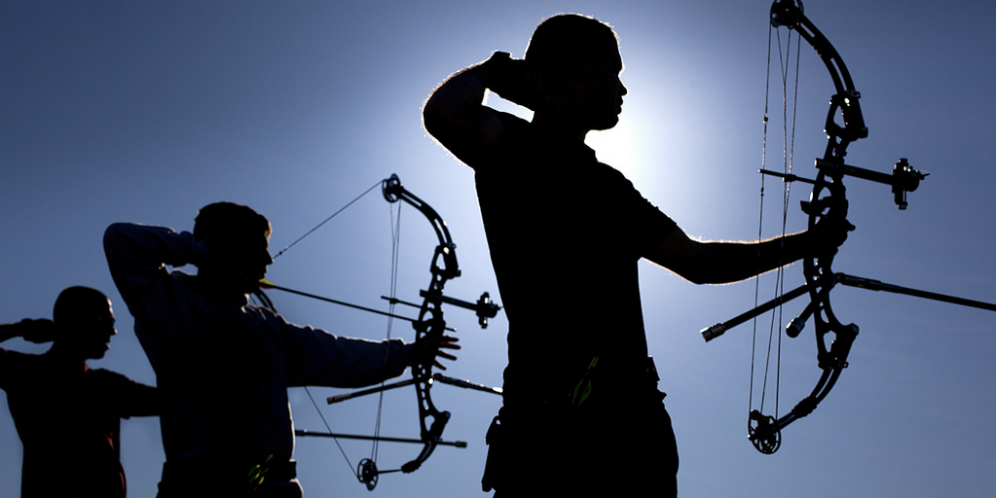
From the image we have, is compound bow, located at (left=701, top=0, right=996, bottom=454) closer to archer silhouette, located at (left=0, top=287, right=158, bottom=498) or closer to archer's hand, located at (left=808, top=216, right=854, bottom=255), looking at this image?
archer's hand, located at (left=808, top=216, right=854, bottom=255)

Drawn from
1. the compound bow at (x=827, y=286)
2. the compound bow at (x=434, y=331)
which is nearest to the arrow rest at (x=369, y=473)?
the compound bow at (x=434, y=331)

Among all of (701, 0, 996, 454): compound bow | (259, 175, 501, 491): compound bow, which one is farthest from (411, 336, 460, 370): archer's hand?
(701, 0, 996, 454): compound bow

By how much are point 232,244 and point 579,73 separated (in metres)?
1.48

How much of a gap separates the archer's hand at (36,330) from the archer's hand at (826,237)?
2.85 meters

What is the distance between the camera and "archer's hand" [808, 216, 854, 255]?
181cm

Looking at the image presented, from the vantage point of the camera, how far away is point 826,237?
1.81m

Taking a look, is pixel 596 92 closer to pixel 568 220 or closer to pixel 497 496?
pixel 568 220

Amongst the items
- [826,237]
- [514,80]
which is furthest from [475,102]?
[826,237]

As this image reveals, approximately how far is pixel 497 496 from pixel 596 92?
0.78 meters

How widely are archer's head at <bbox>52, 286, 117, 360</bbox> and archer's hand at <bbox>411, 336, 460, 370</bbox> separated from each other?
1151 millimetres

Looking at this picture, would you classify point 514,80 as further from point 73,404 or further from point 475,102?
point 73,404

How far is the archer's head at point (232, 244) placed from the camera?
261 cm

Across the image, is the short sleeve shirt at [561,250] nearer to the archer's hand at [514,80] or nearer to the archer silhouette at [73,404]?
the archer's hand at [514,80]

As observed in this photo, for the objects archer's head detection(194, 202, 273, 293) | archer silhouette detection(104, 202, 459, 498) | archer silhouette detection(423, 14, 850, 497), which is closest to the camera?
archer silhouette detection(423, 14, 850, 497)
